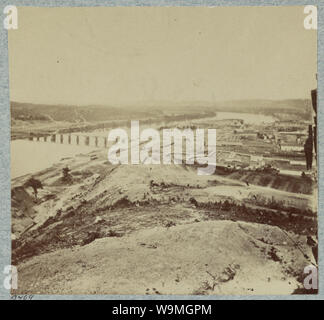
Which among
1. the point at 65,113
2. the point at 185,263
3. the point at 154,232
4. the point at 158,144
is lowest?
the point at 185,263

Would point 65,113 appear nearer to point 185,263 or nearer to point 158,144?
point 158,144

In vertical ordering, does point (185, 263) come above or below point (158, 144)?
below

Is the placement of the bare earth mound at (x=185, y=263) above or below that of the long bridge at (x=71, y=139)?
below

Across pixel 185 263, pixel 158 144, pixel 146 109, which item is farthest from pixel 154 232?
pixel 146 109

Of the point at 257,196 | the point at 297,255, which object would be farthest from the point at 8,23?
the point at 297,255

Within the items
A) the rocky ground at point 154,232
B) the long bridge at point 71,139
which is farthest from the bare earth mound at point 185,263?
the long bridge at point 71,139

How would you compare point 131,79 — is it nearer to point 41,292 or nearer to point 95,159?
point 95,159

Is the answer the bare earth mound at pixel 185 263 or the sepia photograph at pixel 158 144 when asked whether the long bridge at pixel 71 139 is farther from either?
the bare earth mound at pixel 185 263
